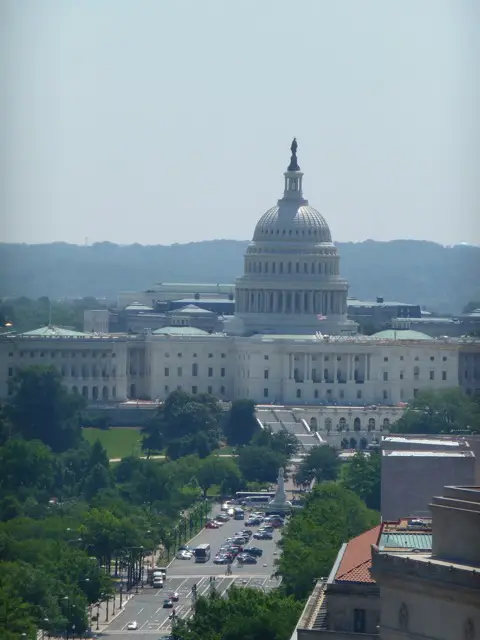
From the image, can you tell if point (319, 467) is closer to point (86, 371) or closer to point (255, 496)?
point (255, 496)

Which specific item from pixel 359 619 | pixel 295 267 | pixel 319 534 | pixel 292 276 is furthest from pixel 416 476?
pixel 295 267

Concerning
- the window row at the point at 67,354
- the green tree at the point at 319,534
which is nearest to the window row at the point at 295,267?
the window row at the point at 67,354

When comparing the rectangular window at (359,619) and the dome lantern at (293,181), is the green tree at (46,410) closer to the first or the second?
the dome lantern at (293,181)

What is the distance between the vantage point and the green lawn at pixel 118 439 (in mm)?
116750

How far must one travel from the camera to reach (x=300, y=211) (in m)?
166

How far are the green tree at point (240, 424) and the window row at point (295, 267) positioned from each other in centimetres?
3313

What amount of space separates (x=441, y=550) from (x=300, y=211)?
144555 millimetres

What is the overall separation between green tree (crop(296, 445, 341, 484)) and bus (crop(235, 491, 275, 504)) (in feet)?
8.94

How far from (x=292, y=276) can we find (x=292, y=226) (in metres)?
3.85

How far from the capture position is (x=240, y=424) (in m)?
126

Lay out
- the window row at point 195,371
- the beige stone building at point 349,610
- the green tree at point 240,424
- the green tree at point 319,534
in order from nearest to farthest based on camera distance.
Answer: the beige stone building at point 349,610 → the green tree at point 319,534 → the green tree at point 240,424 → the window row at point 195,371

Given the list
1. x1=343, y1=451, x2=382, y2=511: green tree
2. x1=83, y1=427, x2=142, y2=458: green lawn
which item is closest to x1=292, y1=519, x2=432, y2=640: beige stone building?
x1=343, y1=451, x2=382, y2=511: green tree

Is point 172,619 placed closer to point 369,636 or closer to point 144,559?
point 144,559

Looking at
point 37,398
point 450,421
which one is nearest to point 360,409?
point 37,398
